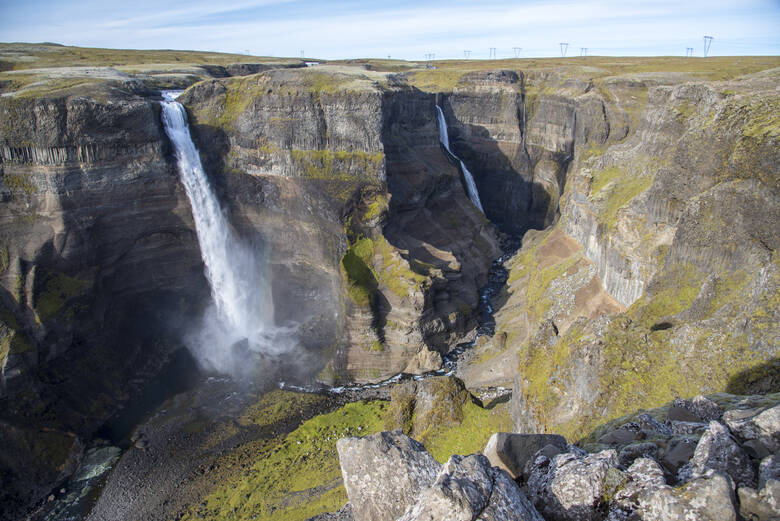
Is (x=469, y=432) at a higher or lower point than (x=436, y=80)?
lower

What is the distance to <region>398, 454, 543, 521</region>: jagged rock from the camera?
650 centimetres

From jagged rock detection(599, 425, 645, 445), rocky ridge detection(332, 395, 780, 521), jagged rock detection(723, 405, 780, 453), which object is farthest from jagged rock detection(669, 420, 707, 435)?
jagged rock detection(723, 405, 780, 453)

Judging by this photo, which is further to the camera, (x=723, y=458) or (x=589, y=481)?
(x=589, y=481)

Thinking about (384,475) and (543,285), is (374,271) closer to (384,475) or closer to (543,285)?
(543,285)

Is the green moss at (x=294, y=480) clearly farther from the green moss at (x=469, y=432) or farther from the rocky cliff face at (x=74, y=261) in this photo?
the rocky cliff face at (x=74, y=261)

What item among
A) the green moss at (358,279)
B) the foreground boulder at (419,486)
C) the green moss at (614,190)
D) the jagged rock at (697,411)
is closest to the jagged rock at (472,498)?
the foreground boulder at (419,486)

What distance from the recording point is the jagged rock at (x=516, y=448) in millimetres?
10094

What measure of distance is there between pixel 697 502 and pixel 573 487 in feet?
5.63

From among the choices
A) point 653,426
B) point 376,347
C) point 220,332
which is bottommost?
point 220,332

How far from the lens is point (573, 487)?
7.45 m

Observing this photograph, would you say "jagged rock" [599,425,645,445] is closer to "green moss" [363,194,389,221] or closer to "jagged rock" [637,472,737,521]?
"jagged rock" [637,472,737,521]

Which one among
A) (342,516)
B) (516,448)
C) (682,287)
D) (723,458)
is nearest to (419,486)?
(342,516)

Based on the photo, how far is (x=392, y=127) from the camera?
168 feet

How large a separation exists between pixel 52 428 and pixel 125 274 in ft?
44.4
